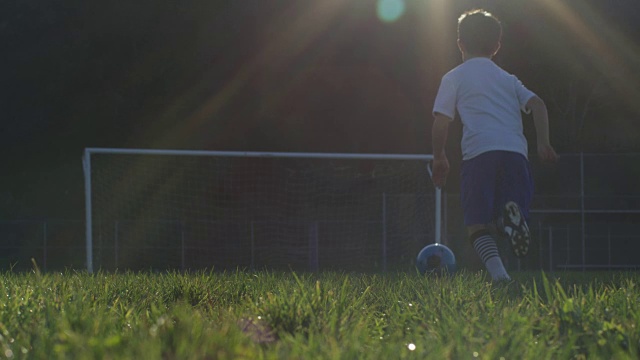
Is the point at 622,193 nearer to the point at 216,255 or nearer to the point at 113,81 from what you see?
the point at 216,255

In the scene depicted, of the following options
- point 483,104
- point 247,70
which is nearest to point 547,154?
point 483,104

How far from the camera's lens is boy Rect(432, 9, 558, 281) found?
518cm

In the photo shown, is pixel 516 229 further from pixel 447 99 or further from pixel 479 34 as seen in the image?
pixel 479 34

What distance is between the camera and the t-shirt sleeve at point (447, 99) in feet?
17.6

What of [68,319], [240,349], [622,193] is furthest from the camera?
[622,193]

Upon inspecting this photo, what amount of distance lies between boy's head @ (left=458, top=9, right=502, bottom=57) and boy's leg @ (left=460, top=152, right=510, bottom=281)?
73cm

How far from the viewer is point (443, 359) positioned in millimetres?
1528

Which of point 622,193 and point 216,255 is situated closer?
point 216,255

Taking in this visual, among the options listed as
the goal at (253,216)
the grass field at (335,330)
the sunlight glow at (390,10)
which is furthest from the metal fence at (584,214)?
the grass field at (335,330)

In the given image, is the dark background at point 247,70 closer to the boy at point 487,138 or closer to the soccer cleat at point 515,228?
the boy at point 487,138

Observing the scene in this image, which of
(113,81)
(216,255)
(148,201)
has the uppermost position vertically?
(113,81)

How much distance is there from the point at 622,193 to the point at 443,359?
621 inches

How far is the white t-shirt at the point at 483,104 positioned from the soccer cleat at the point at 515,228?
0.44 m

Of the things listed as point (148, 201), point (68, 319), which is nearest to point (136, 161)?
point (148, 201)
